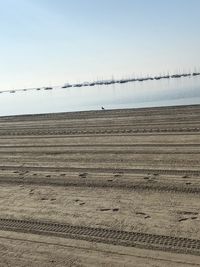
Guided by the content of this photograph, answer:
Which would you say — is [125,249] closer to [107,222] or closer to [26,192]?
[107,222]

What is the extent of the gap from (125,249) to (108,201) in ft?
8.95

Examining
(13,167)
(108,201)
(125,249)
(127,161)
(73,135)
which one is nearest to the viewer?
(125,249)

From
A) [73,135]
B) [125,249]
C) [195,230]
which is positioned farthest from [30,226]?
[73,135]

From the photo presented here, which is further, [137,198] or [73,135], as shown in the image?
[73,135]

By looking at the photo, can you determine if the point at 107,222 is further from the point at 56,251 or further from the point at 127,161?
the point at 127,161

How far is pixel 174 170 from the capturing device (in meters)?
12.6

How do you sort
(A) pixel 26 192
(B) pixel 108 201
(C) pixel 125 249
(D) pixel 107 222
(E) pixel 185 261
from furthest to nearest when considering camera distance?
(A) pixel 26 192 < (B) pixel 108 201 < (D) pixel 107 222 < (C) pixel 125 249 < (E) pixel 185 261

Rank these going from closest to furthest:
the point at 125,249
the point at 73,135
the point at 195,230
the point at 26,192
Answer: the point at 125,249
the point at 195,230
the point at 26,192
the point at 73,135

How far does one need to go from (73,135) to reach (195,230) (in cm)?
1390

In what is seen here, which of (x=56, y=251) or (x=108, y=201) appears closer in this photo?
(x=56, y=251)

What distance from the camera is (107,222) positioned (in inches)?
356

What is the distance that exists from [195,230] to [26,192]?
5.09 meters

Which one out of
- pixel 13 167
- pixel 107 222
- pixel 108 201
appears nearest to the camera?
pixel 107 222

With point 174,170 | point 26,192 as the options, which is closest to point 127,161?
point 174,170
